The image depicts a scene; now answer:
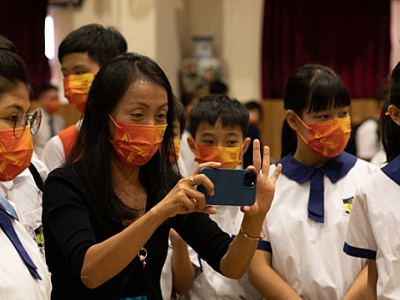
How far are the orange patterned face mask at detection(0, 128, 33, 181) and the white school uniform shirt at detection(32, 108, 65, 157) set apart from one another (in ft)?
14.9

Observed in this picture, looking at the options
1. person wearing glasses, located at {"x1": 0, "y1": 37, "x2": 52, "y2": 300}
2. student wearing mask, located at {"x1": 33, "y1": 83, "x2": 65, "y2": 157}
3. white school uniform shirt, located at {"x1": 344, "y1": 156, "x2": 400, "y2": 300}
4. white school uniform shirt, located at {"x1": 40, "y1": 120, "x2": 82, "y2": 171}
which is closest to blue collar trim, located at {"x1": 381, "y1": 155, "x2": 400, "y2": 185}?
white school uniform shirt, located at {"x1": 344, "y1": 156, "x2": 400, "y2": 300}

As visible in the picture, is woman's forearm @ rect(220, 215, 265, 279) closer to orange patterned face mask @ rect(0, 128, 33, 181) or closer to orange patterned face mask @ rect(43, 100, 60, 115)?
orange patterned face mask @ rect(0, 128, 33, 181)

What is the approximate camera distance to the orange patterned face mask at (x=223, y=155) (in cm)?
332

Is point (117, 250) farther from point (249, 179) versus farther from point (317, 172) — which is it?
point (317, 172)

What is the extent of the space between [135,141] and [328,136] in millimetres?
1076

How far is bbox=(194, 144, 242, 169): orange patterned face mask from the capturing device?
10.9ft

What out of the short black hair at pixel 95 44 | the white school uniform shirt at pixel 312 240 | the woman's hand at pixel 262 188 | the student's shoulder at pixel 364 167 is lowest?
the white school uniform shirt at pixel 312 240

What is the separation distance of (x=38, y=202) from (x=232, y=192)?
1115 millimetres

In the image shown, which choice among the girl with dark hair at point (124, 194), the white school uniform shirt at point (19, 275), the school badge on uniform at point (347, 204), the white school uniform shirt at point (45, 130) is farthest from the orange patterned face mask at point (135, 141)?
the white school uniform shirt at point (45, 130)

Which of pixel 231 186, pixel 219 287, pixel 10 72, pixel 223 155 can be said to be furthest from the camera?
pixel 223 155

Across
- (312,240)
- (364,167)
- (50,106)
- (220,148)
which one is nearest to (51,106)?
(50,106)

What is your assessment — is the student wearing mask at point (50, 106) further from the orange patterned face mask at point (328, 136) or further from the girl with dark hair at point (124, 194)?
the girl with dark hair at point (124, 194)

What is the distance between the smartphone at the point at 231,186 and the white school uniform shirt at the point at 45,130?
5401 millimetres

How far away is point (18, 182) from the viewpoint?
112 inches
